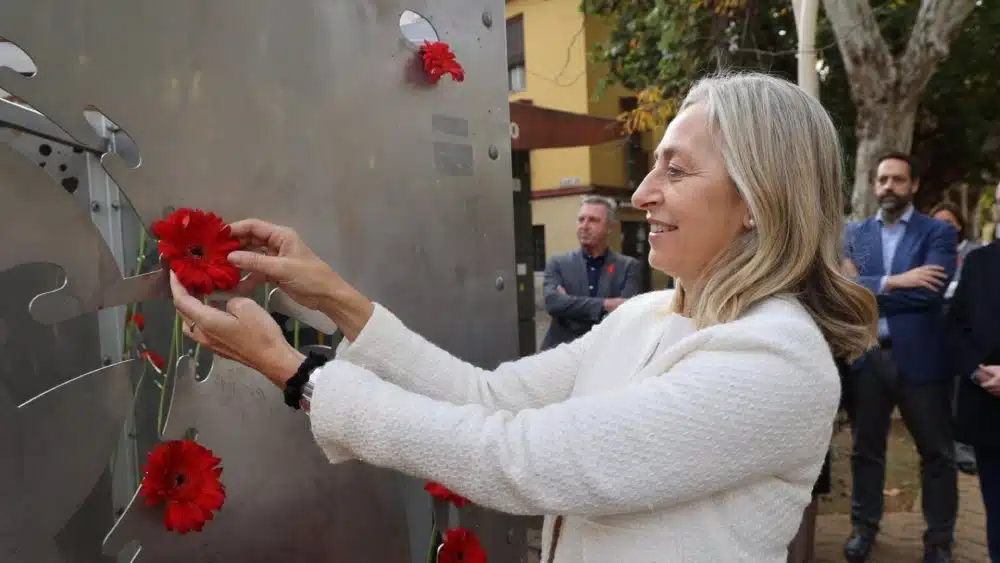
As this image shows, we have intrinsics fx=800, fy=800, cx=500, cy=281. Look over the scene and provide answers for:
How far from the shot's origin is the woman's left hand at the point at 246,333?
115 cm

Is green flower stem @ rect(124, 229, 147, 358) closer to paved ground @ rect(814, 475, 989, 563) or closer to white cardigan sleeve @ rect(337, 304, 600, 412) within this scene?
white cardigan sleeve @ rect(337, 304, 600, 412)

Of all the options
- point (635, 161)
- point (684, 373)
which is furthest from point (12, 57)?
point (635, 161)

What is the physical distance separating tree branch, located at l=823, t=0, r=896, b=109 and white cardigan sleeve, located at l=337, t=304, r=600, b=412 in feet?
18.9

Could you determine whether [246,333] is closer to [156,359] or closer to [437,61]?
[156,359]

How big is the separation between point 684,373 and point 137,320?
3.54 ft

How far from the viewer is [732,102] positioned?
1257 millimetres

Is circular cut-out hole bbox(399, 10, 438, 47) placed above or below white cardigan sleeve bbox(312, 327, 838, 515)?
above

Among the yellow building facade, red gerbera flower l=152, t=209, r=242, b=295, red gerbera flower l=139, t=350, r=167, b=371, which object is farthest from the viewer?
the yellow building facade

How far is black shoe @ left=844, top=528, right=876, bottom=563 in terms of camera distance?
376 cm

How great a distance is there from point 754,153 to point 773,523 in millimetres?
559

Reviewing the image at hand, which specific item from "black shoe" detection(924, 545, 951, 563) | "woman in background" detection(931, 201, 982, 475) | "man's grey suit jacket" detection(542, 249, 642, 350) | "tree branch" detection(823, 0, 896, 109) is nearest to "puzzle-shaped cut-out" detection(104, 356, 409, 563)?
"man's grey suit jacket" detection(542, 249, 642, 350)

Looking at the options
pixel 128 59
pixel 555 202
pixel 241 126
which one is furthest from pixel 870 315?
pixel 555 202

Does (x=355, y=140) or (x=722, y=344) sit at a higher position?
(x=355, y=140)

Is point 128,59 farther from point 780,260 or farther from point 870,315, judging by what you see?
point 870,315
